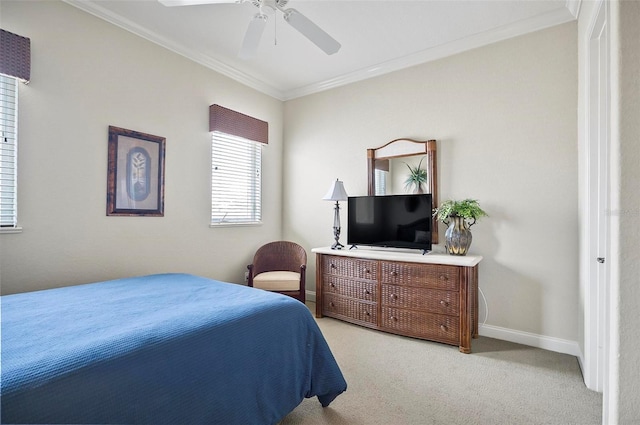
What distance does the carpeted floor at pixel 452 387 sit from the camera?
1818mm

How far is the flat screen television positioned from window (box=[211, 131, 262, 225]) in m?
1.28

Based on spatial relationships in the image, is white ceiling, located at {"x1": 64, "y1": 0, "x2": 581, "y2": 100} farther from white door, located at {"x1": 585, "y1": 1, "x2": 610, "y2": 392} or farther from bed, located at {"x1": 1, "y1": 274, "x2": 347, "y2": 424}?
bed, located at {"x1": 1, "y1": 274, "x2": 347, "y2": 424}

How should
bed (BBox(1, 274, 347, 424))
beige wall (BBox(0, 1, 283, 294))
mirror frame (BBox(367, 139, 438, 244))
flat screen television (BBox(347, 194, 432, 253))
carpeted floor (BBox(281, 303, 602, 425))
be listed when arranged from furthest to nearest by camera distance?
mirror frame (BBox(367, 139, 438, 244))
flat screen television (BBox(347, 194, 432, 253))
beige wall (BBox(0, 1, 283, 294))
carpeted floor (BBox(281, 303, 602, 425))
bed (BBox(1, 274, 347, 424))

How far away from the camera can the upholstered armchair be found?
3.39 m

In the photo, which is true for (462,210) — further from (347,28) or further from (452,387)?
(347,28)

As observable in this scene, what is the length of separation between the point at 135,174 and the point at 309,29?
1.97m

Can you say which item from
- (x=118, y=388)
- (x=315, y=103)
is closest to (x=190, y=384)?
(x=118, y=388)

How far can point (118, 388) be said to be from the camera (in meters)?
1.12

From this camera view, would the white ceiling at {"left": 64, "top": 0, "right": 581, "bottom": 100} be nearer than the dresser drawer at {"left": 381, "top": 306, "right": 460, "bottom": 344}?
Yes

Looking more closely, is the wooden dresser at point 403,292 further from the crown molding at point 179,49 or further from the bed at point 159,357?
the crown molding at point 179,49

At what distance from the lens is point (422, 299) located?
113 inches

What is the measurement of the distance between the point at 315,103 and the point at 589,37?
2.81 m

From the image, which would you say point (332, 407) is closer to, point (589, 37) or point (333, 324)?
point (333, 324)

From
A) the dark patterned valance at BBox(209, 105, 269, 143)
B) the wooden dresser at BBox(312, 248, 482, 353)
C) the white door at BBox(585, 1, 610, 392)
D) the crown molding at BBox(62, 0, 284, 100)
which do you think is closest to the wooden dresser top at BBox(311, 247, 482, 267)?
the wooden dresser at BBox(312, 248, 482, 353)
